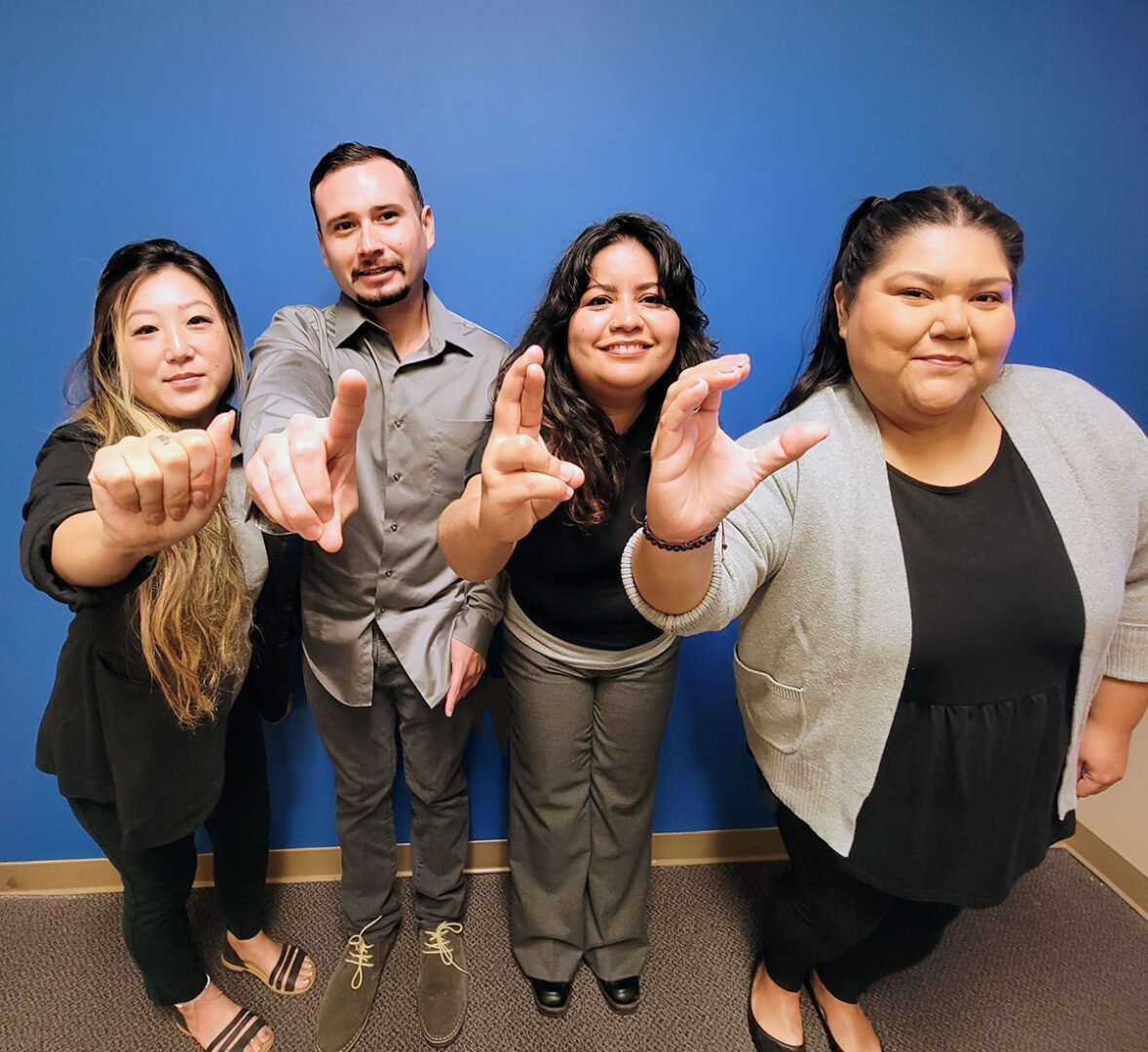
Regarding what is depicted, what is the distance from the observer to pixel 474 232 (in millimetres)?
1347

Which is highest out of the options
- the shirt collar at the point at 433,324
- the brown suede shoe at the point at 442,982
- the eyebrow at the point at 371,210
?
the eyebrow at the point at 371,210

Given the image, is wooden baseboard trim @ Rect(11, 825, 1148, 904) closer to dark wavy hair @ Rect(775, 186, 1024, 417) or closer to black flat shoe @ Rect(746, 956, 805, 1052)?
black flat shoe @ Rect(746, 956, 805, 1052)

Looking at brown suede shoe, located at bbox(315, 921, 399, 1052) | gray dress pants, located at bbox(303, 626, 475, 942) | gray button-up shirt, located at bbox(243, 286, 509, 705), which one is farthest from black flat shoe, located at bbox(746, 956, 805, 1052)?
gray button-up shirt, located at bbox(243, 286, 509, 705)

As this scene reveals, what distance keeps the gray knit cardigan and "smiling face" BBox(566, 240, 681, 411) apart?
22 centimetres

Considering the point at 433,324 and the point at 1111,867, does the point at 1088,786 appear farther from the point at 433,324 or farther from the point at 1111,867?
the point at 433,324

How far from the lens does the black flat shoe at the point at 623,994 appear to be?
1393 millimetres

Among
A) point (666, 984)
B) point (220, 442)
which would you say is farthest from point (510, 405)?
point (666, 984)

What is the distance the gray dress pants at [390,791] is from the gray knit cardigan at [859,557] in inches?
27.9

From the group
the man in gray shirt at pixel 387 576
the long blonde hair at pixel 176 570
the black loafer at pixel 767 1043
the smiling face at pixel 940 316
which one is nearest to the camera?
the smiling face at pixel 940 316

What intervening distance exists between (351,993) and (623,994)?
1.96 feet

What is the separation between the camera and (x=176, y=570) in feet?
3.35

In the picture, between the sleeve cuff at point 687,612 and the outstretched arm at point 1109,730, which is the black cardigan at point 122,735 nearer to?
the sleeve cuff at point 687,612

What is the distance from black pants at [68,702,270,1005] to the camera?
3.80 feet

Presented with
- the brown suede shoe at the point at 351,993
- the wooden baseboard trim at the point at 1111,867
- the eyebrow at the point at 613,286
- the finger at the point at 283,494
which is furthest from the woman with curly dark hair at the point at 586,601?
the wooden baseboard trim at the point at 1111,867
